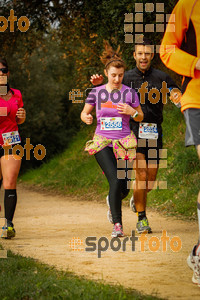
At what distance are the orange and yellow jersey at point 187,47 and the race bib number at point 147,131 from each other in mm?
2815

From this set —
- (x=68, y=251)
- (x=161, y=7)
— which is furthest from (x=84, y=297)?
(x=161, y=7)

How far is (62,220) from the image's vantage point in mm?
9758

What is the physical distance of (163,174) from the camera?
12227 millimetres

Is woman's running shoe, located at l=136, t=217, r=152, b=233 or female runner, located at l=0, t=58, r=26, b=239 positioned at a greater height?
female runner, located at l=0, t=58, r=26, b=239

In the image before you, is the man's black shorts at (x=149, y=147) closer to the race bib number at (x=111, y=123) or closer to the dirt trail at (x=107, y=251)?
the race bib number at (x=111, y=123)

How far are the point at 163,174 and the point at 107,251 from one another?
6.05 m

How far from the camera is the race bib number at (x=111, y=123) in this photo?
7.18m

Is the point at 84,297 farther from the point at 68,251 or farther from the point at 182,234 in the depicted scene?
the point at 182,234

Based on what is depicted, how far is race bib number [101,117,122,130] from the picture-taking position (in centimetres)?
718

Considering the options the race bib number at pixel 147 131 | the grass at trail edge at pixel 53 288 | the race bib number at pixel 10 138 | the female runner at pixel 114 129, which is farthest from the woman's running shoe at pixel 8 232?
the grass at trail edge at pixel 53 288

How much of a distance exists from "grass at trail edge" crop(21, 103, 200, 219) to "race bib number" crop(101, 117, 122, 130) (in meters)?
2.93

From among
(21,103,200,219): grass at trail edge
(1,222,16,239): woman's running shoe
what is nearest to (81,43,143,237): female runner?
(1,222,16,239): woman's running shoe

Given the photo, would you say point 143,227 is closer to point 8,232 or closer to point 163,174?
point 8,232

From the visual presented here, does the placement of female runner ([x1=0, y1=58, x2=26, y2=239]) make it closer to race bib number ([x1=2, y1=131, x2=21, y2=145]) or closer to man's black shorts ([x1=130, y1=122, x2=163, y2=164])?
race bib number ([x1=2, y1=131, x2=21, y2=145])
